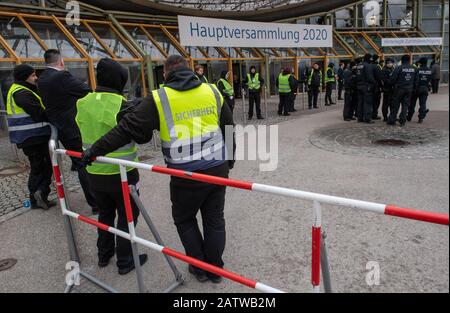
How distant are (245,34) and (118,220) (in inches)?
318

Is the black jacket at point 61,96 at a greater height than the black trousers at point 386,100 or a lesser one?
greater

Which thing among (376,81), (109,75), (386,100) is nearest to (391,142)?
(376,81)

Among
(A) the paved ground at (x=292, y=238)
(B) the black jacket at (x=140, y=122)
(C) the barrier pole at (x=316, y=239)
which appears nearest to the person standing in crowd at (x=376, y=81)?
(A) the paved ground at (x=292, y=238)

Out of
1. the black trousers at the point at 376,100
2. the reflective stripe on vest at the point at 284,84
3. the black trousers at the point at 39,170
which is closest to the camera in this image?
the black trousers at the point at 39,170

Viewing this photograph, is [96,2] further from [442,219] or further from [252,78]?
[442,219]

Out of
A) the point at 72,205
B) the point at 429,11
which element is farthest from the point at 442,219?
the point at 429,11

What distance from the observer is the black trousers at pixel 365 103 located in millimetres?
9758

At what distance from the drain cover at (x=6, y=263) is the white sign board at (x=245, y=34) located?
6.16 m

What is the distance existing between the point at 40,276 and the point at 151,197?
199cm

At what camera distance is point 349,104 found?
10.6 meters

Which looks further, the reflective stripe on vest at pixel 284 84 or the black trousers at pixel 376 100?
the reflective stripe on vest at pixel 284 84

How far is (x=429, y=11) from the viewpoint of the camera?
2336 centimetres

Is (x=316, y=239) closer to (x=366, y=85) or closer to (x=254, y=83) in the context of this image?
(x=366, y=85)

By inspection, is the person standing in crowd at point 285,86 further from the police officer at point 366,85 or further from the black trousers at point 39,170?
the black trousers at point 39,170
